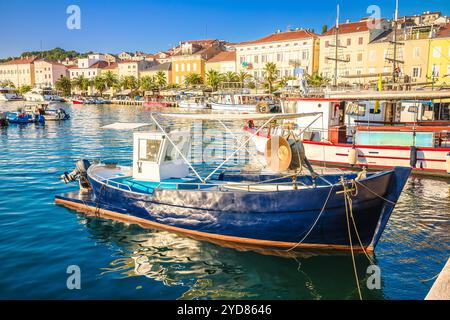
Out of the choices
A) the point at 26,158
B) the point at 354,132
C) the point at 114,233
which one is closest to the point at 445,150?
the point at 354,132

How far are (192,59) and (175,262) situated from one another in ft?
335

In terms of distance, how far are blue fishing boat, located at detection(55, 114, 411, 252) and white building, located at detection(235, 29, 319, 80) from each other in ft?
206

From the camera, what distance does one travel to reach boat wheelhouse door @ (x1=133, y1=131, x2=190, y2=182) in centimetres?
1355

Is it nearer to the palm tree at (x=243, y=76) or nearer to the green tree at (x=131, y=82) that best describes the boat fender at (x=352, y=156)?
the palm tree at (x=243, y=76)

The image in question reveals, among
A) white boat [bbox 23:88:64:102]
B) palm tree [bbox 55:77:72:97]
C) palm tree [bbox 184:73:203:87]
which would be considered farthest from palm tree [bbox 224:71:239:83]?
palm tree [bbox 55:77:72:97]

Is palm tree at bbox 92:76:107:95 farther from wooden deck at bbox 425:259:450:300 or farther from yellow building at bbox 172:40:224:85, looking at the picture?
wooden deck at bbox 425:259:450:300

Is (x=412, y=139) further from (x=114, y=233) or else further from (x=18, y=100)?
(x=18, y=100)

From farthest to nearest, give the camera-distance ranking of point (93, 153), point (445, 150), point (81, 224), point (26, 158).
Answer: point (93, 153)
point (26, 158)
point (445, 150)
point (81, 224)

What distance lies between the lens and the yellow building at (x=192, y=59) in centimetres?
10669

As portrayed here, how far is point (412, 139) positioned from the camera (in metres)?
22.2

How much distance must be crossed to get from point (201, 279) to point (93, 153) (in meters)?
21.1

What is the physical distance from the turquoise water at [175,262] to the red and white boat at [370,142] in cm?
627

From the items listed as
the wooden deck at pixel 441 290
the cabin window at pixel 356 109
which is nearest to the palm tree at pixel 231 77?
the cabin window at pixel 356 109

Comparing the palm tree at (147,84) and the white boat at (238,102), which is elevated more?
the palm tree at (147,84)
